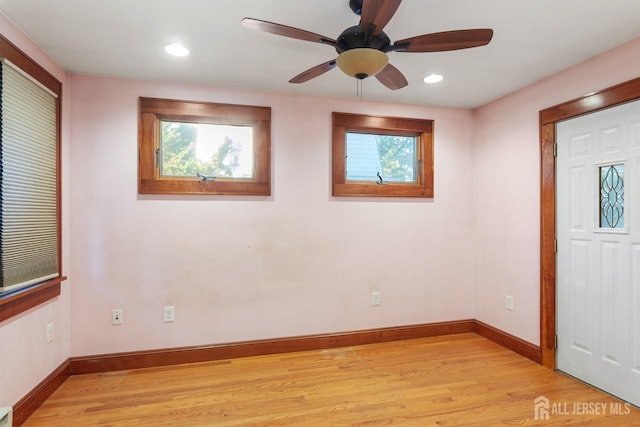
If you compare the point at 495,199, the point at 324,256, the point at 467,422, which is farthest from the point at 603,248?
the point at 324,256

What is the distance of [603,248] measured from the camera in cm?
244

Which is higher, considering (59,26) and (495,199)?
(59,26)

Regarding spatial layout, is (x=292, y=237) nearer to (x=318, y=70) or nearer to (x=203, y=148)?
(x=203, y=148)

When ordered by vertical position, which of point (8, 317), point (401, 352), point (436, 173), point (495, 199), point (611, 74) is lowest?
point (401, 352)

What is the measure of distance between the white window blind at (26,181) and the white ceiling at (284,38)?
1.29 ft

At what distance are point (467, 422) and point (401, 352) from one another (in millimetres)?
1077

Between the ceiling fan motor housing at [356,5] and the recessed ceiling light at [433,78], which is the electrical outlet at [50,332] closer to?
the ceiling fan motor housing at [356,5]

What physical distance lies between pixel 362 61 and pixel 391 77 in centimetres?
49

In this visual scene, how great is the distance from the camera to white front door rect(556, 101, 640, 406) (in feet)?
7.42

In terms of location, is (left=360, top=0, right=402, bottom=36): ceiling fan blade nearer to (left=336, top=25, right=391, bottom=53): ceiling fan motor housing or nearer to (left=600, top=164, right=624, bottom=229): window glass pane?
(left=336, top=25, right=391, bottom=53): ceiling fan motor housing

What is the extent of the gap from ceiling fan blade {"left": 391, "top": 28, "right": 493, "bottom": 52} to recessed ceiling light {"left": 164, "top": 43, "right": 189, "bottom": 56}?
1444 millimetres

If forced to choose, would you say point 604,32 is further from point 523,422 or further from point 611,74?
point 523,422

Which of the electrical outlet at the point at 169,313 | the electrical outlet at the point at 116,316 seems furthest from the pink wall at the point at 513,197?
the electrical outlet at the point at 116,316

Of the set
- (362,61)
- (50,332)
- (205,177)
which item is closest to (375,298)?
(205,177)
